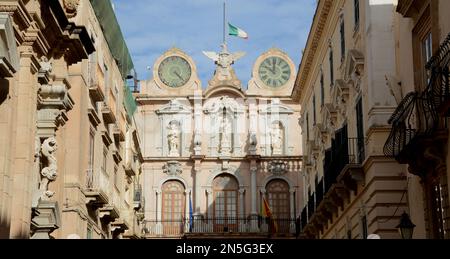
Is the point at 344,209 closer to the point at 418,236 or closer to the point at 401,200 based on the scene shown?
the point at 401,200

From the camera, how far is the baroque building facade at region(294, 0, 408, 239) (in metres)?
26.3

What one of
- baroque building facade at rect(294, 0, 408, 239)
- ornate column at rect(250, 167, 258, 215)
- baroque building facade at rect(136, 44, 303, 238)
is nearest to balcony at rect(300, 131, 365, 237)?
baroque building facade at rect(294, 0, 408, 239)

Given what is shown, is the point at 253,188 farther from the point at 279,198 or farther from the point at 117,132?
the point at 117,132

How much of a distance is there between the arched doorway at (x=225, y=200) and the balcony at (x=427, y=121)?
3362 cm

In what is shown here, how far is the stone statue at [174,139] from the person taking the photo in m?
57.4

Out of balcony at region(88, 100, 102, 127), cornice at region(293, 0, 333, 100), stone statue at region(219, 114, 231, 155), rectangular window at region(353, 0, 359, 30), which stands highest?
stone statue at region(219, 114, 231, 155)

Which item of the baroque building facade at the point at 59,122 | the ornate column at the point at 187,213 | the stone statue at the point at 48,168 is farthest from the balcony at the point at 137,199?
the stone statue at the point at 48,168

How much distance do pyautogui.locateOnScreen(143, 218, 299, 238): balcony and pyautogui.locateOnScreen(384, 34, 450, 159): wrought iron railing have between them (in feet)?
102

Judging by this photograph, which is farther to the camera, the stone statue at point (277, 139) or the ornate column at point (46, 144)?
the stone statue at point (277, 139)

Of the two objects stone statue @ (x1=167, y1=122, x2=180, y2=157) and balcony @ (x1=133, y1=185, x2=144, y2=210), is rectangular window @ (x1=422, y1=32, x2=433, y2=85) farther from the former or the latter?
stone statue @ (x1=167, y1=122, x2=180, y2=157)

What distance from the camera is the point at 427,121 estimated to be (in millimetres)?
20266

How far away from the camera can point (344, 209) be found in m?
32.8

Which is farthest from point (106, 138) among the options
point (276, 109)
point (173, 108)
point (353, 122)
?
point (276, 109)

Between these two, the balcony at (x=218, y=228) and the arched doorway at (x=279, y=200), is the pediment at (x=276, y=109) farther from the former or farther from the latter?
the balcony at (x=218, y=228)
